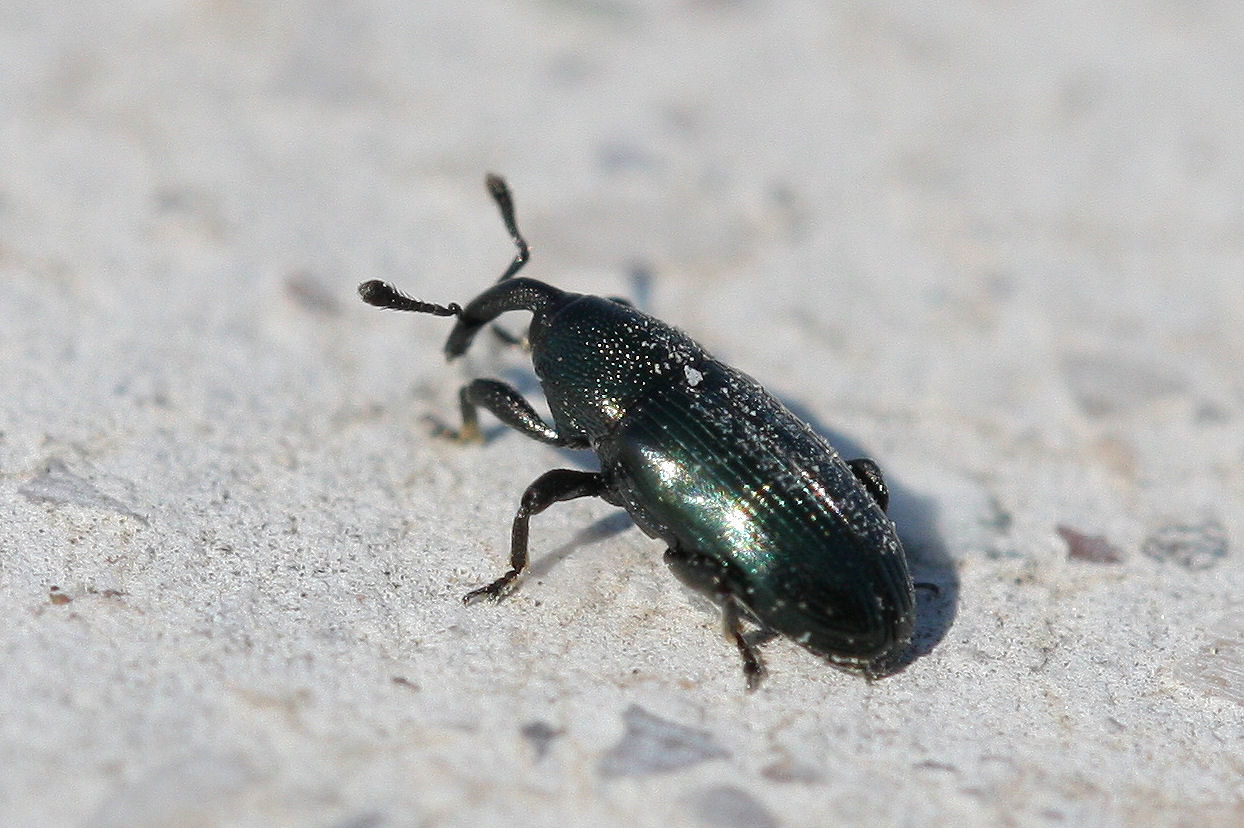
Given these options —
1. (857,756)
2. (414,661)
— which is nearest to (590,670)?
(414,661)

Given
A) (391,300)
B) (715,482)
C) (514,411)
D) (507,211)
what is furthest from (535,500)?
(507,211)

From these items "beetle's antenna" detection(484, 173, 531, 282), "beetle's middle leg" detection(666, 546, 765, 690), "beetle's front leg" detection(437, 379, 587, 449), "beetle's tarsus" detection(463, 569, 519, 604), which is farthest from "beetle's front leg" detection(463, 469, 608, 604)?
"beetle's antenna" detection(484, 173, 531, 282)

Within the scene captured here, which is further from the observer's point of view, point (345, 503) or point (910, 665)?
point (345, 503)

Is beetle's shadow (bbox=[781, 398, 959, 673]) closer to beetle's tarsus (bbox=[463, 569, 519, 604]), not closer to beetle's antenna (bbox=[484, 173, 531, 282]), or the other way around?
beetle's tarsus (bbox=[463, 569, 519, 604])

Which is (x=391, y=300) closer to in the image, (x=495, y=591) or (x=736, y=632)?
(x=495, y=591)

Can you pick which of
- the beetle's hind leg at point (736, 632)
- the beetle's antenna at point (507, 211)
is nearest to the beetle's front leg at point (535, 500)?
the beetle's hind leg at point (736, 632)

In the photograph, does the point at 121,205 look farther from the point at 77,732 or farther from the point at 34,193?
the point at 77,732

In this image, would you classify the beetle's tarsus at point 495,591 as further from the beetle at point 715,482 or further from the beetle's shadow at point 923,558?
the beetle's shadow at point 923,558
